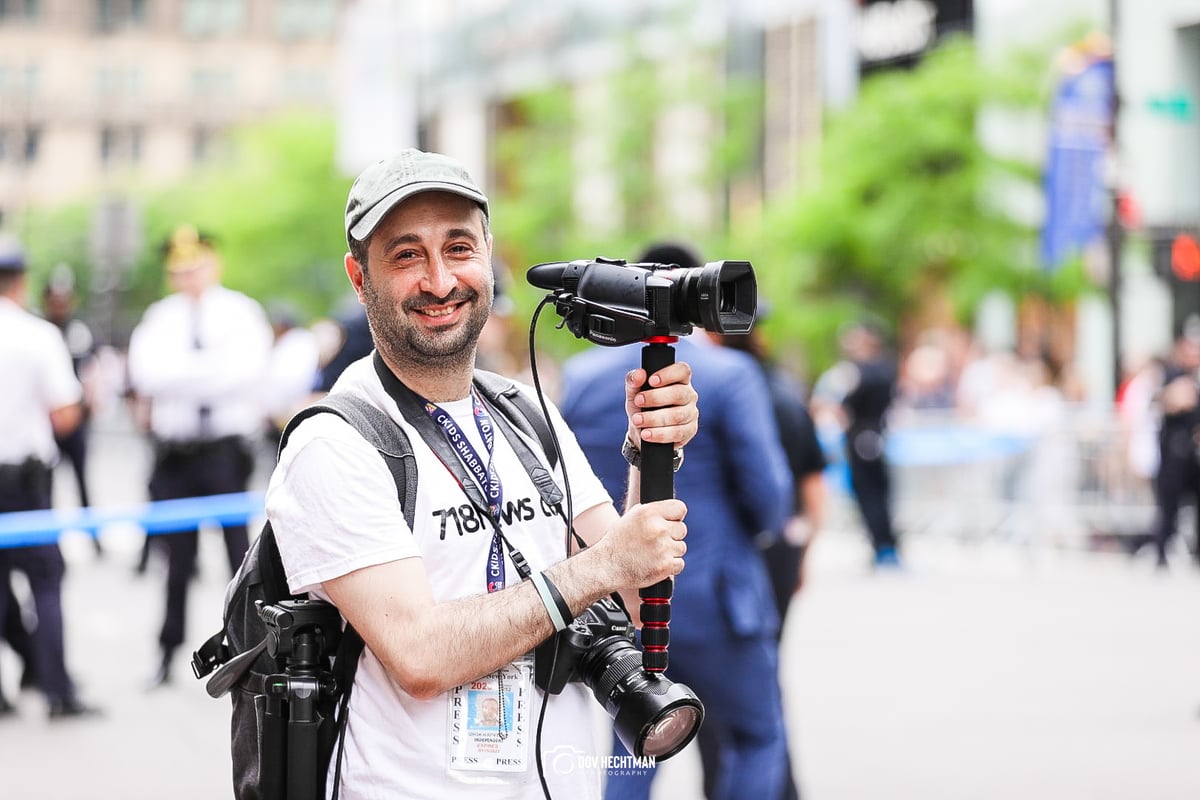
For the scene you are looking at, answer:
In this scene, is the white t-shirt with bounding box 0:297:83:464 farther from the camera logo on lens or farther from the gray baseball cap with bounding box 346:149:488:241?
the camera logo on lens

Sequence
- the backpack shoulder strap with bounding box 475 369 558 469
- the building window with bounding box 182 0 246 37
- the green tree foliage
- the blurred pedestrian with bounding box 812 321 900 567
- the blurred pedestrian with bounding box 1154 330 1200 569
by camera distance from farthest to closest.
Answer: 1. the building window with bounding box 182 0 246 37
2. the green tree foliage
3. the blurred pedestrian with bounding box 812 321 900 567
4. the blurred pedestrian with bounding box 1154 330 1200 569
5. the backpack shoulder strap with bounding box 475 369 558 469

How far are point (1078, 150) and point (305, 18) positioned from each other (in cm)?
8356

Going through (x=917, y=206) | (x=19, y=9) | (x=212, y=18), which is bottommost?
(x=917, y=206)

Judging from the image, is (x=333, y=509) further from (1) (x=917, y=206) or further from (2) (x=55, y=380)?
(1) (x=917, y=206)

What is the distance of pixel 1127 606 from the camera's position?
12.2m

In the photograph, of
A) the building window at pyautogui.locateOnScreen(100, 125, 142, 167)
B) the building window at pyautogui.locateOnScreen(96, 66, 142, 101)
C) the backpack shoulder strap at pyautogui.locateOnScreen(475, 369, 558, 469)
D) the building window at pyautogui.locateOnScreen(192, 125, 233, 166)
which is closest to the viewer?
the backpack shoulder strap at pyautogui.locateOnScreen(475, 369, 558, 469)

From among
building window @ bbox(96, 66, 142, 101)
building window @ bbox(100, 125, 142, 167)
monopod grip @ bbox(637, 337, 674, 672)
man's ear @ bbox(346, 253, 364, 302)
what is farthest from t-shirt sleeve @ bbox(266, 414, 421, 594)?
building window @ bbox(96, 66, 142, 101)

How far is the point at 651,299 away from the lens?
8.20ft

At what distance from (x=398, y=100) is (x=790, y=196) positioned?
36.7ft

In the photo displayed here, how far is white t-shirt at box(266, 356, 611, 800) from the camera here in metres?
2.53

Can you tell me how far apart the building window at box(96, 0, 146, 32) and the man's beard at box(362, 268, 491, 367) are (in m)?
95.7

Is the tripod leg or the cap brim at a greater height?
the cap brim

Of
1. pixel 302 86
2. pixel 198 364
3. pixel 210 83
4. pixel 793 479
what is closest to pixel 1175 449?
pixel 793 479

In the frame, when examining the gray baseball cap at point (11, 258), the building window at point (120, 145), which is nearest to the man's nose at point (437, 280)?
the gray baseball cap at point (11, 258)
